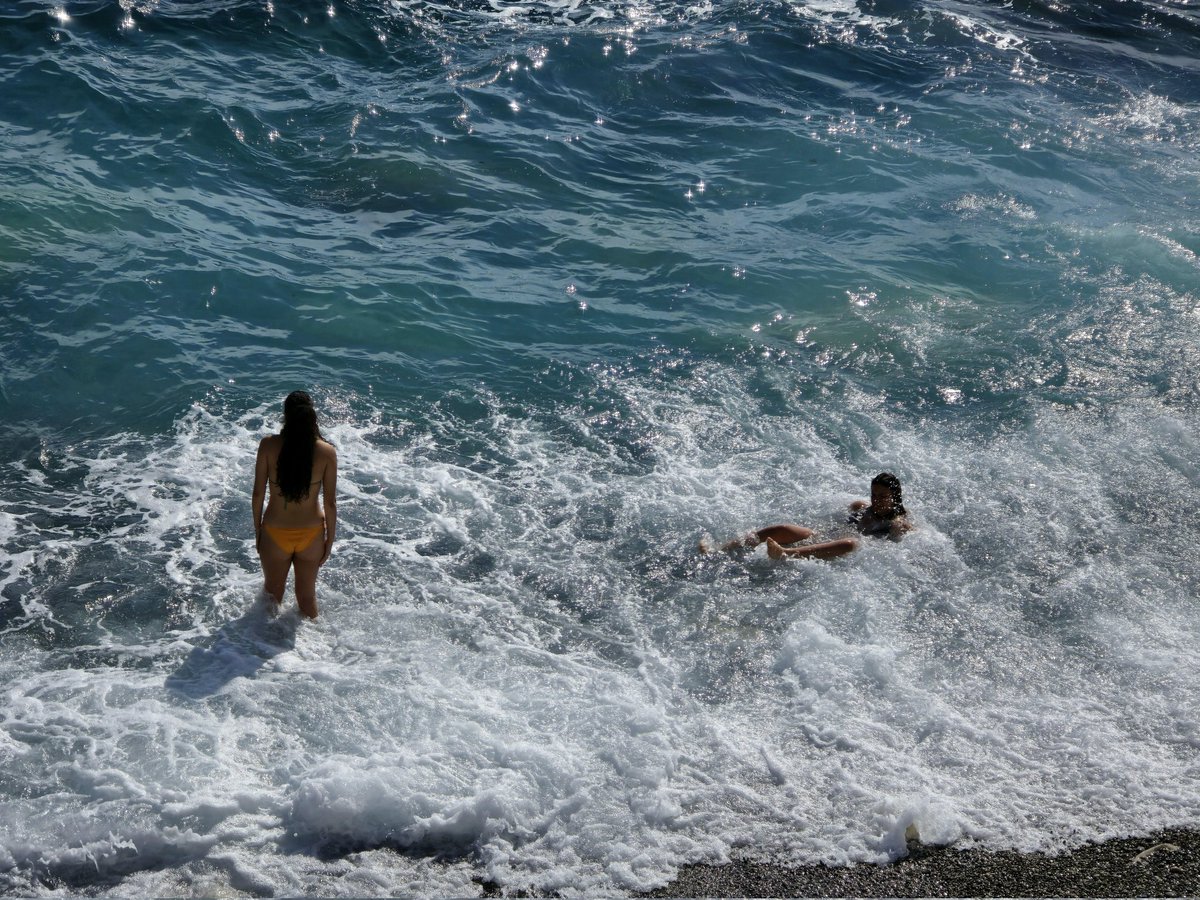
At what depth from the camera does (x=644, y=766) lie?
20.8 ft

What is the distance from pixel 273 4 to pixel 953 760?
16341 millimetres

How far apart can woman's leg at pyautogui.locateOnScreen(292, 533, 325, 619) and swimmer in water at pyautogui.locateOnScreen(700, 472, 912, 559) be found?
300cm

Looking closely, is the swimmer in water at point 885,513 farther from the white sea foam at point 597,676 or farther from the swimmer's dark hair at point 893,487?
the white sea foam at point 597,676

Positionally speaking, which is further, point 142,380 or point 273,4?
point 273,4

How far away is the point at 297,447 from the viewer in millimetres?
6902

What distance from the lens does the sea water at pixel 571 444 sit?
20.0ft

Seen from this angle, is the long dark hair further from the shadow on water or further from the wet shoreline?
the wet shoreline

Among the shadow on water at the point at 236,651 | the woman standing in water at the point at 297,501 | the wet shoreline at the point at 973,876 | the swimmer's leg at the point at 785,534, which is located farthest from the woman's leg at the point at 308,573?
the swimmer's leg at the point at 785,534

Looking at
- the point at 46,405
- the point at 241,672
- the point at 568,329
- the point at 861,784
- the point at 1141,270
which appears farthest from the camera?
the point at 1141,270

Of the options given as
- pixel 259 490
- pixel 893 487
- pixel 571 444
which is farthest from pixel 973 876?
pixel 571 444

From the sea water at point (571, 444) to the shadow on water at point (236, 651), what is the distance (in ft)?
0.12

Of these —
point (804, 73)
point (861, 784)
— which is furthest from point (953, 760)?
point (804, 73)

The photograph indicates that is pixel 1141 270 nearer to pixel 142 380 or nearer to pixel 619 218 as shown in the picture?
pixel 619 218

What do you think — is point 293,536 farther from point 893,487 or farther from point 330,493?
point 893,487
